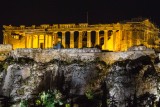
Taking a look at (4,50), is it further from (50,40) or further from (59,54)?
(50,40)

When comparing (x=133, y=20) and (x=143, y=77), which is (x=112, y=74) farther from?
(x=133, y=20)

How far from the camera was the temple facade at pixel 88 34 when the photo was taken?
334ft

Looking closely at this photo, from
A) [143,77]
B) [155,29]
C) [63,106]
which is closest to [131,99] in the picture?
[143,77]

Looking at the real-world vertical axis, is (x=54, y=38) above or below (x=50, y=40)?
above

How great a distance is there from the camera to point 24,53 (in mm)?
88250

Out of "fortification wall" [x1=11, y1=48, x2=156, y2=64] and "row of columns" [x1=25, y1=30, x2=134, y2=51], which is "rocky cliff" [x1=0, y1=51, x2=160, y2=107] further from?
"row of columns" [x1=25, y1=30, x2=134, y2=51]

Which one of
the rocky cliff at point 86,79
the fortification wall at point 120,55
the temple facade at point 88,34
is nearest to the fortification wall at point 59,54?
the rocky cliff at point 86,79

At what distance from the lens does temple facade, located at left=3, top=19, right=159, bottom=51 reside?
334 ft

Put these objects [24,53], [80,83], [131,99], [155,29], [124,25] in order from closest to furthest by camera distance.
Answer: [131,99]
[80,83]
[24,53]
[124,25]
[155,29]

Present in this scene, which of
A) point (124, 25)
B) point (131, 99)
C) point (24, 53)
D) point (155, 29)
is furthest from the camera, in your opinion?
point (155, 29)

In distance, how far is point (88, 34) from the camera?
104 meters

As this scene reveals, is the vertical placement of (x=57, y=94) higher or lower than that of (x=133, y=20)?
lower

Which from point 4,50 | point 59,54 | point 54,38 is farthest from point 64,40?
point 59,54

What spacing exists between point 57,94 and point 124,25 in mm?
26726
